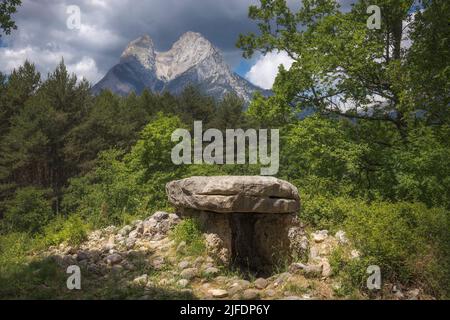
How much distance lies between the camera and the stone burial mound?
882 cm

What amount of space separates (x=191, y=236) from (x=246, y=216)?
168 cm

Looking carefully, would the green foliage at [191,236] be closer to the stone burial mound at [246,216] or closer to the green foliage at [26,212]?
the stone burial mound at [246,216]

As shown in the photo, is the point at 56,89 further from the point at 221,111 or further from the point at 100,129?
the point at 221,111

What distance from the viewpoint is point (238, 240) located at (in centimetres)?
1037

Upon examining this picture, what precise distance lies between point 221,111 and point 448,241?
103 feet

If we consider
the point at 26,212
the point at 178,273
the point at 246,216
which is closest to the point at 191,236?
the point at 178,273

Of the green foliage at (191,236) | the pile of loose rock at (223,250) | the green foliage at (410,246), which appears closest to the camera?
Result: the green foliage at (410,246)

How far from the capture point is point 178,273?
827 cm

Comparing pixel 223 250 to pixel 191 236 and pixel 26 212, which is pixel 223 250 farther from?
pixel 26 212

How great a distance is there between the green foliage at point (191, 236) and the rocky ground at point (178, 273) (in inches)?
6.5

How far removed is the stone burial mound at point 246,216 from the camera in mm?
8820

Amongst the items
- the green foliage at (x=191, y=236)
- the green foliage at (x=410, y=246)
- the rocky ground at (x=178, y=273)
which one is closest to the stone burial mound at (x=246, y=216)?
the green foliage at (x=191, y=236)

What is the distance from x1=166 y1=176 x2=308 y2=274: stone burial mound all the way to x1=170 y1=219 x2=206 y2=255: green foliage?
159 mm
